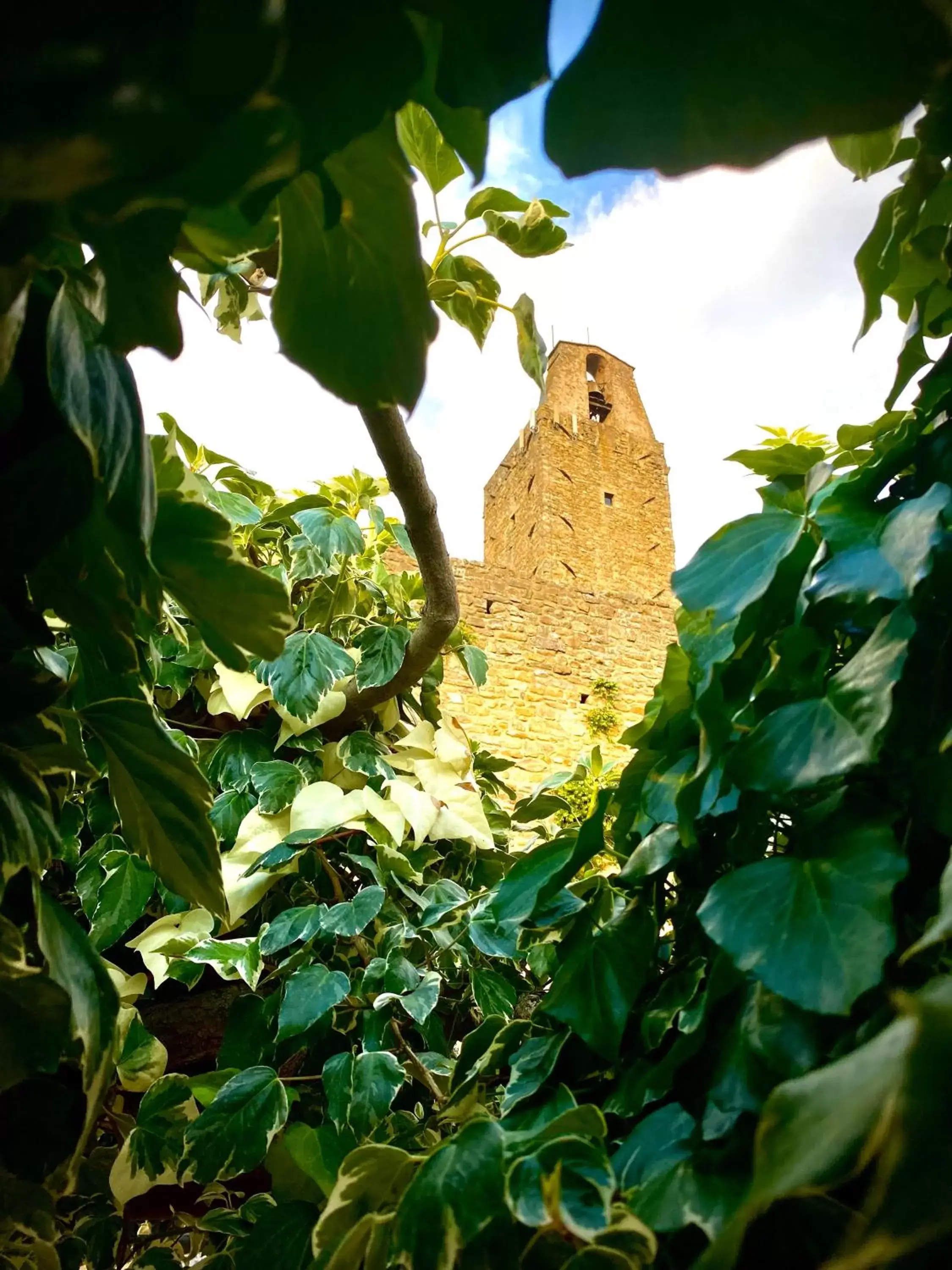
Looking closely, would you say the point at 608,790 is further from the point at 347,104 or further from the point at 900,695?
the point at 347,104

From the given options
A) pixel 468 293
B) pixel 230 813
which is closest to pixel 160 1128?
pixel 230 813

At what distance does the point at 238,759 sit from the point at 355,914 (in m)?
0.38

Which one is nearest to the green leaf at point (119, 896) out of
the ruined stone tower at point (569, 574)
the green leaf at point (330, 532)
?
the green leaf at point (330, 532)

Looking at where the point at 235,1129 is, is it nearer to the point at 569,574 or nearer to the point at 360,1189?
the point at 360,1189

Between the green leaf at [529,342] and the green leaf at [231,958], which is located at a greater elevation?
the green leaf at [529,342]

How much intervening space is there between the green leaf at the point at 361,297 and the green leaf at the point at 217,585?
142mm

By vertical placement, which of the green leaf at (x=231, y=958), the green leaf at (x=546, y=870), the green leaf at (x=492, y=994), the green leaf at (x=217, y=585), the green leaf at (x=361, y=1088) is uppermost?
the green leaf at (x=217, y=585)

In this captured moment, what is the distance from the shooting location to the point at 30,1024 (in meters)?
0.31

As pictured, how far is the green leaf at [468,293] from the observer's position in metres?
0.80

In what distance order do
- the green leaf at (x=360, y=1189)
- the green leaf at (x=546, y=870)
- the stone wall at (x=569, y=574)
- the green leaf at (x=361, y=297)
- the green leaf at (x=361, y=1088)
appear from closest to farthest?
the green leaf at (x=361, y=297)
the green leaf at (x=360, y=1189)
the green leaf at (x=546, y=870)
the green leaf at (x=361, y=1088)
the stone wall at (x=569, y=574)

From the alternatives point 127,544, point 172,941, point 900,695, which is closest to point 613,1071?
point 900,695

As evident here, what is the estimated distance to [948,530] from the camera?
12.9 inches

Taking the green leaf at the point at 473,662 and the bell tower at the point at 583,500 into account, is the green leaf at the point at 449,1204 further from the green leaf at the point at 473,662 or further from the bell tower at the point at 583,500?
the bell tower at the point at 583,500

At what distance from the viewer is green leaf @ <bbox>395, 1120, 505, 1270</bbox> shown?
0.31m
